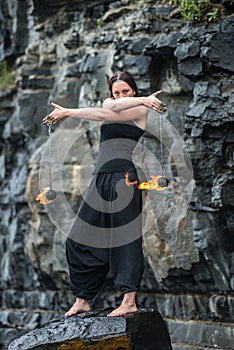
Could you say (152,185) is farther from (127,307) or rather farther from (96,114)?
(127,307)

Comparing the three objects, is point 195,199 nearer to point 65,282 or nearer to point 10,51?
point 65,282

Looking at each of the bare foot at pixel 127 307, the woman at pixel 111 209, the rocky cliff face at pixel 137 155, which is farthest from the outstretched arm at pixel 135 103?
the rocky cliff face at pixel 137 155

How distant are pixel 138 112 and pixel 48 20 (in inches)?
203

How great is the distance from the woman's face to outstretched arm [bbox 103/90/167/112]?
0.06 m

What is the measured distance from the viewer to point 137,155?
394 inches

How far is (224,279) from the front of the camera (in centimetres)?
920

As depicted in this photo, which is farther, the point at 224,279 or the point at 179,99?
the point at 179,99

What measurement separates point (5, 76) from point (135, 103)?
615cm

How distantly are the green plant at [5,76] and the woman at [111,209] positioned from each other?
5.66 metres

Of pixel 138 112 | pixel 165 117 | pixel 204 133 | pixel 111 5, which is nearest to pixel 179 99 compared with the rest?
pixel 165 117

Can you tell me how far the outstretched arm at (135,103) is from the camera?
22.7 ft

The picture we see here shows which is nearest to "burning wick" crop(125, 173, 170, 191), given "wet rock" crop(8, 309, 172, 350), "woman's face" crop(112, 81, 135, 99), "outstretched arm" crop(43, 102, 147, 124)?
"outstretched arm" crop(43, 102, 147, 124)

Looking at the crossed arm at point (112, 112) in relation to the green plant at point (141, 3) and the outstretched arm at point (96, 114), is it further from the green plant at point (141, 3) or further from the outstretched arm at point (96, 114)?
the green plant at point (141, 3)

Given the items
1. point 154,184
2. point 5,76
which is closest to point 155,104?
point 154,184
